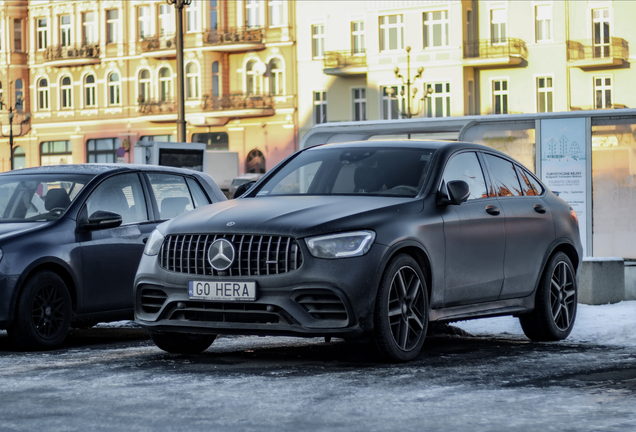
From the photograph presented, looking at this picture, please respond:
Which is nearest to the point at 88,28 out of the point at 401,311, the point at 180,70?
the point at 180,70

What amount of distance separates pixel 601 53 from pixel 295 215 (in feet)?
151

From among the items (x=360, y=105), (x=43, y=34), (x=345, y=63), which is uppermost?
(x=43, y=34)

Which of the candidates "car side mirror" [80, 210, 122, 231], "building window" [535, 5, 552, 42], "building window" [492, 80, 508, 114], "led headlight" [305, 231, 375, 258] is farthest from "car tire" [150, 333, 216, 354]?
"building window" [492, 80, 508, 114]

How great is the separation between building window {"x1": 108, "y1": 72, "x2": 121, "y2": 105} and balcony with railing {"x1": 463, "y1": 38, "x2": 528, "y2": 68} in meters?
20.2

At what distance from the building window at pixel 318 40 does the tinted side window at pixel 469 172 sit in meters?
49.7

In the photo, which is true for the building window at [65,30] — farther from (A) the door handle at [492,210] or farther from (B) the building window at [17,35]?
(A) the door handle at [492,210]

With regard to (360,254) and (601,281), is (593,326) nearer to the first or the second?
(601,281)

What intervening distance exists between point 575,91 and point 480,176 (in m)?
44.6

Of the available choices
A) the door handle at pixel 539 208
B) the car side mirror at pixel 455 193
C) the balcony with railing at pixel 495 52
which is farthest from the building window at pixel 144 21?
the car side mirror at pixel 455 193

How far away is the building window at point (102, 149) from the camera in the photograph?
63.1 m

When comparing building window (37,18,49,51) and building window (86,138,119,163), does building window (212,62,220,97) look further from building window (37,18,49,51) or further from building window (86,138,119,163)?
building window (37,18,49,51)

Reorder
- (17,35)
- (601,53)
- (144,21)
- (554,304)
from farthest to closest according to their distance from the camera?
(17,35) < (144,21) < (601,53) < (554,304)

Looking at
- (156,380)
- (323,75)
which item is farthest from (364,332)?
(323,75)

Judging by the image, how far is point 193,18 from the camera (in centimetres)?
6075
